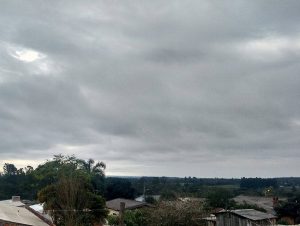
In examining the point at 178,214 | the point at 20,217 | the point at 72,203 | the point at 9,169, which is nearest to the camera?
the point at 20,217

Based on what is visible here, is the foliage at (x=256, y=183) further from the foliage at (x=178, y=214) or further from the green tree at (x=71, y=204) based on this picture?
the foliage at (x=178, y=214)

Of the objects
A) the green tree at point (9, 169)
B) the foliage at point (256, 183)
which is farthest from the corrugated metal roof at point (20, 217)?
the foliage at point (256, 183)

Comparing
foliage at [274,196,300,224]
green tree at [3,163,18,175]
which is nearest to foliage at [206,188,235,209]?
foliage at [274,196,300,224]

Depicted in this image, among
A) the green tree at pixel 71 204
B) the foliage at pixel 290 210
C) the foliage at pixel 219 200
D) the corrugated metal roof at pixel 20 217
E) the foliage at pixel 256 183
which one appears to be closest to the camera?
the corrugated metal roof at pixel 20 217

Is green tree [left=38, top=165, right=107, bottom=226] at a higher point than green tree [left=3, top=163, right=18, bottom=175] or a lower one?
lower

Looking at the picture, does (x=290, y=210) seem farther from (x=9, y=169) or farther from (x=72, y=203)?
(x=9, y=169)

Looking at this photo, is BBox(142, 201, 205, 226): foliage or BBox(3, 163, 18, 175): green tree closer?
BBox(142, 201, 205, 226): foliage

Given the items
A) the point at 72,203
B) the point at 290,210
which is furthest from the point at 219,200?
the point at 72,203

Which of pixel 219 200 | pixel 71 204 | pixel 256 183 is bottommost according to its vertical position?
pixel 71 204

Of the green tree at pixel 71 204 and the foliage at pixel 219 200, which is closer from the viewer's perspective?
the green tree at pixel 71 204

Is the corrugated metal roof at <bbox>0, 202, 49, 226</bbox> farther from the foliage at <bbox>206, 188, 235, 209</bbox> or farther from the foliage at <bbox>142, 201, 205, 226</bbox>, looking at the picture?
the foliage at <bbox>206, 188, 235, 209</bbox>

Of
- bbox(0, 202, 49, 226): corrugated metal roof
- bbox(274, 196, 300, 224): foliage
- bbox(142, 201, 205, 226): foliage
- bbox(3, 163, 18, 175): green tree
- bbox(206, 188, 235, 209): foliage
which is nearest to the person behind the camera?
bbox(0, 202, 49, 226): corrugated metal roof

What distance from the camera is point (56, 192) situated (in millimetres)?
33156

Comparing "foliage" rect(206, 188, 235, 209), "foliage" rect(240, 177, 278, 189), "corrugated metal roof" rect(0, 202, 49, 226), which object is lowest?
"corrugated metal roof" rect(0, 202, 49, 226)
